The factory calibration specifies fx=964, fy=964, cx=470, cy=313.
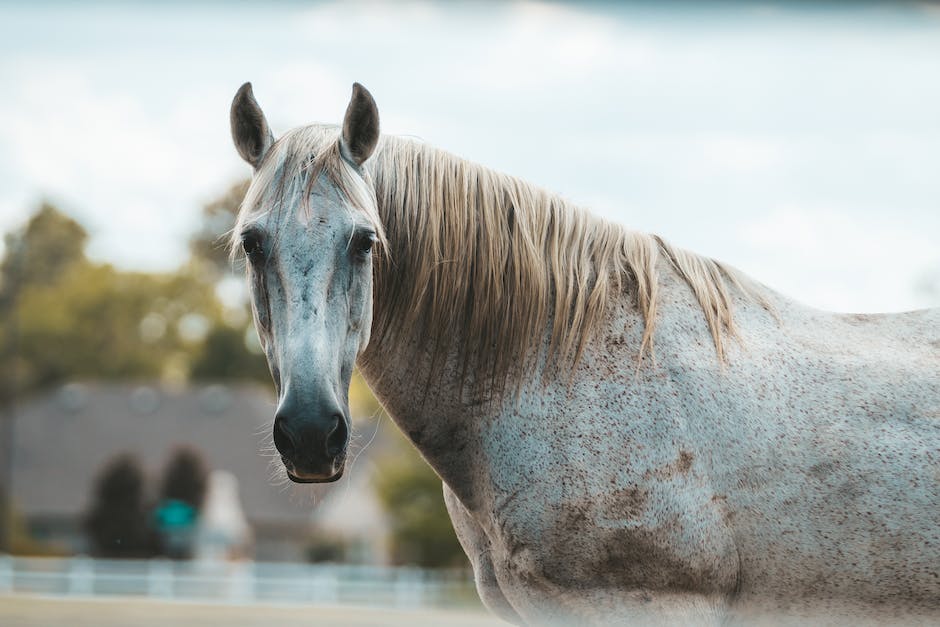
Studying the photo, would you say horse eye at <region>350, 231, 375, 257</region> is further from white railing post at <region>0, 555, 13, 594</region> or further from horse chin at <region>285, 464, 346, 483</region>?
white railing post at <region>0, 555, 13, 594</region>

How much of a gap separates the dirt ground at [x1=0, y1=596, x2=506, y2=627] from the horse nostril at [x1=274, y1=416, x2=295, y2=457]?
1302 cm

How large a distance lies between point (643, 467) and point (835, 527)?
0.62m

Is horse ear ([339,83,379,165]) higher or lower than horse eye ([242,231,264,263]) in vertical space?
higher

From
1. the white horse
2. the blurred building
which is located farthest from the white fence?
the white horse

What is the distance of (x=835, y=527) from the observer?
2.96 metres

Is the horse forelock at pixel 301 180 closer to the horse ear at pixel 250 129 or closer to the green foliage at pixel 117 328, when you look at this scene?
the horse ear at pixel 250 129

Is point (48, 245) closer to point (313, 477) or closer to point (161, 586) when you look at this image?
point (161, 586)

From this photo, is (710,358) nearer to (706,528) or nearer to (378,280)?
(706,528)

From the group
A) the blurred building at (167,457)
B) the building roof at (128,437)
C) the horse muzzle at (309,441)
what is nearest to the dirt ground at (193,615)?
the horse muzzle at (309,441)

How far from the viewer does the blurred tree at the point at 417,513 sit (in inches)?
1155

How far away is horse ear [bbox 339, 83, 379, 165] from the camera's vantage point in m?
3.09

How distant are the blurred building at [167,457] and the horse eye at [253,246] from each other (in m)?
34.3

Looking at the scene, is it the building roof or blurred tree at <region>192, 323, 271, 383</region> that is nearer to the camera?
A: the building roof

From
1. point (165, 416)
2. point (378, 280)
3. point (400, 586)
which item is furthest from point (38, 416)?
point (378, 280)
